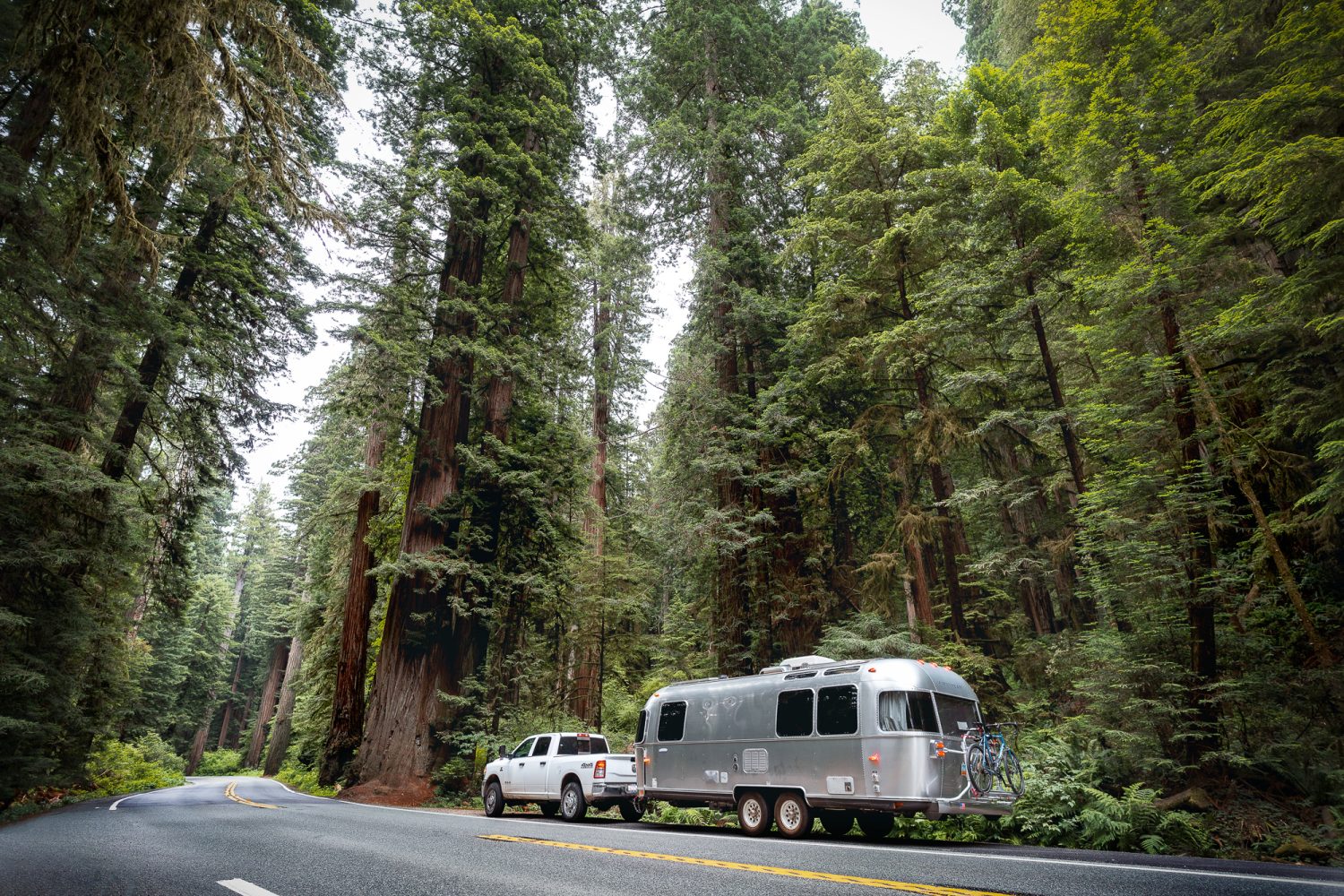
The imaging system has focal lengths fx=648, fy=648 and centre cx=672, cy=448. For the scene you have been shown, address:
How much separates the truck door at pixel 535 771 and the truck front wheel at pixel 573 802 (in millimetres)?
474

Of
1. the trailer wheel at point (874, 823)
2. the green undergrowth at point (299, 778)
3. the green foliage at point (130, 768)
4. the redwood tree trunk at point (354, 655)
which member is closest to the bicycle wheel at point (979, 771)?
the trailer wheel at point (874, 823)

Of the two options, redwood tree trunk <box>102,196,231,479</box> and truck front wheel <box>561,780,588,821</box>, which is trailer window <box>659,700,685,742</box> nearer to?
truck front wheel <box>561,780,588,821</box>

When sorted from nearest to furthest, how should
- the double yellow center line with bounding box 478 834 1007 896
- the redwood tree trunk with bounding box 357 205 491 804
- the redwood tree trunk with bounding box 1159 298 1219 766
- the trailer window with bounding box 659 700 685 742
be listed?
1. the double yellow center line with bounding box 478 834 1007 896
2. the redwood tree trunk with bounding box 1159 298 1219 766
3. the trailer window with bounding box 659 700 685 742
4. the redwood tree trunk with bounding box 357 205 491 804

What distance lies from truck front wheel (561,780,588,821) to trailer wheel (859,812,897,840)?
5093mm

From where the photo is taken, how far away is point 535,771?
1251cm

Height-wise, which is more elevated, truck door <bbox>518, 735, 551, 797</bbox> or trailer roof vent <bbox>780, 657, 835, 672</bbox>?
trailer roof vent <bbox>780, 657, 835, 672</bbox>

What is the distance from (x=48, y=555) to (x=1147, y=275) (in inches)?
711

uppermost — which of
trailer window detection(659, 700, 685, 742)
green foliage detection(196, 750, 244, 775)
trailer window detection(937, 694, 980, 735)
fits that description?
trailer window detection(937, 694, 980, 735)

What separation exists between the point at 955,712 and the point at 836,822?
107 inches

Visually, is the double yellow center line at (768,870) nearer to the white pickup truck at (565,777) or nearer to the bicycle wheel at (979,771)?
the white pickup truck at (565,777)

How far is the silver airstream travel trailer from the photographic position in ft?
28.0

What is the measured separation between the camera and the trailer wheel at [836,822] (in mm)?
10031

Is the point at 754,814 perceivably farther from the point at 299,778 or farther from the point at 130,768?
the point at 130,768

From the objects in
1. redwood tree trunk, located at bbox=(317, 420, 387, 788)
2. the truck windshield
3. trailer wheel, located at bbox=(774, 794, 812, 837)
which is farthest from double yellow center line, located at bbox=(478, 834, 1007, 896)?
redwood tree trunk, located at bbox=(317, 420, 387, 788)
